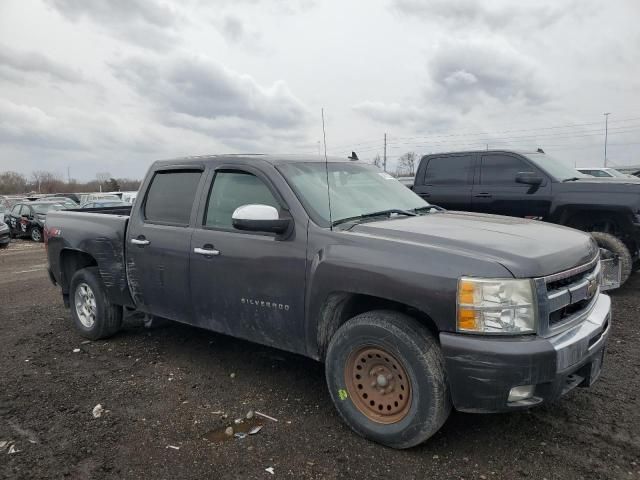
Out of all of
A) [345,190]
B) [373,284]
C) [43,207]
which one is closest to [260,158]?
[345,190]

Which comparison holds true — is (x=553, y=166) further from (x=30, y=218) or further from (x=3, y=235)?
(x=30, y=218)

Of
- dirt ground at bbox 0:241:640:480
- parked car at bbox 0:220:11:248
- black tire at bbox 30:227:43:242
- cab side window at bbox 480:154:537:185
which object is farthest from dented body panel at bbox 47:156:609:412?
black tire at bbox 30:227:43:242

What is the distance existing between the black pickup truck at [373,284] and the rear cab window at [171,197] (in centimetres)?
2

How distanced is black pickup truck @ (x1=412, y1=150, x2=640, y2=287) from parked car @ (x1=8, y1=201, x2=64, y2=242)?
54.9 ft

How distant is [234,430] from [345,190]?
76.6 inches

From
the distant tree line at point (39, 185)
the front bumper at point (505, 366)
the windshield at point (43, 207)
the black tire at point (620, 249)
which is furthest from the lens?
the distant tree line at point (39, 185)

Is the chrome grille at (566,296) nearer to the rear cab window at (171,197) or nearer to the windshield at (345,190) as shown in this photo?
the windshield at (345,190)

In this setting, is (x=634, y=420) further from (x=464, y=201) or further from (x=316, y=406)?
(x=464, y=201)

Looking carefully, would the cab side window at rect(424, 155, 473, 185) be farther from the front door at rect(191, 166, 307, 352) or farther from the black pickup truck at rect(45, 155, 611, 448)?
the front door at rect(191, 166, 307, 352)

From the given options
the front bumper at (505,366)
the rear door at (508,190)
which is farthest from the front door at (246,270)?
A: the rear door at (508,190)

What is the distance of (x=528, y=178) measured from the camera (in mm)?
7059

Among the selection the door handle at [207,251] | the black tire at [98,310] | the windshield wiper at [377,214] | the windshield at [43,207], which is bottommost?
the black tire at [98,310]

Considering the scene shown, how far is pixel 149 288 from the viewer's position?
14.9ft

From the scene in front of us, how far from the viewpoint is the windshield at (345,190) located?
3635 mm
